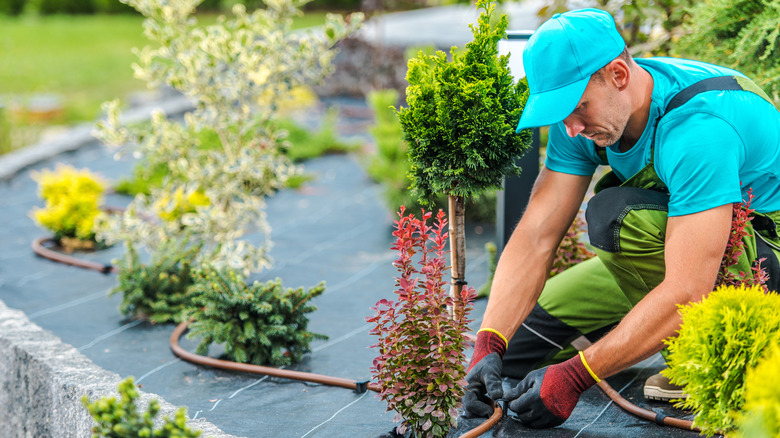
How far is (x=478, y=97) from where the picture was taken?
7.11 feet

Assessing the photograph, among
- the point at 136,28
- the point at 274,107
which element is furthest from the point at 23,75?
the point at 274,107

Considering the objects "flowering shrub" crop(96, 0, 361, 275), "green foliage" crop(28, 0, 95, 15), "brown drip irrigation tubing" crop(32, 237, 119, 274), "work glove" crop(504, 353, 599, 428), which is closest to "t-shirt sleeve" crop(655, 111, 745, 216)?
"work glove" crop(504, 353, 599, 428)

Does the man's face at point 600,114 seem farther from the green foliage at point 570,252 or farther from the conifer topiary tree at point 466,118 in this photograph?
the green foliage at point 570,252

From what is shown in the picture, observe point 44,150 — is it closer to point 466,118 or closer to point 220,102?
point 220,102

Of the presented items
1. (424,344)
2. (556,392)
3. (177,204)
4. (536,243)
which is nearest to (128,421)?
(424,344)

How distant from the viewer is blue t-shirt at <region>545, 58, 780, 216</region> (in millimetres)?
1979

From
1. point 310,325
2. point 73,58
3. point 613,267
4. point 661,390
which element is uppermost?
point 73,58

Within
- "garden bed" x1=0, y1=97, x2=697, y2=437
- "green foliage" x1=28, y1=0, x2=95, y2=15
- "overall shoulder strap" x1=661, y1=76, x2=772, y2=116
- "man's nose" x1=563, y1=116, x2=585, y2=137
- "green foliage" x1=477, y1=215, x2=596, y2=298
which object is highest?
"green foliage" x1=28, y1=0, x2=95, y2=15

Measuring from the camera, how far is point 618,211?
229cm

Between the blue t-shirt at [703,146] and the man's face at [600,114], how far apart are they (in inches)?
4.9

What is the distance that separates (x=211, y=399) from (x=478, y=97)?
1.38 meters

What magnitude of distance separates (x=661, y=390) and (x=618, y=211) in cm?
61

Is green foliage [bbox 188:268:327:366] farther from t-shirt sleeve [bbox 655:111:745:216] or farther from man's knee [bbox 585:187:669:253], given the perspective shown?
t-shirt sleeve [bbox 655:111:745:216]

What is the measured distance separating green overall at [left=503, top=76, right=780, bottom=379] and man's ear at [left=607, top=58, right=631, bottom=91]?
159mm
